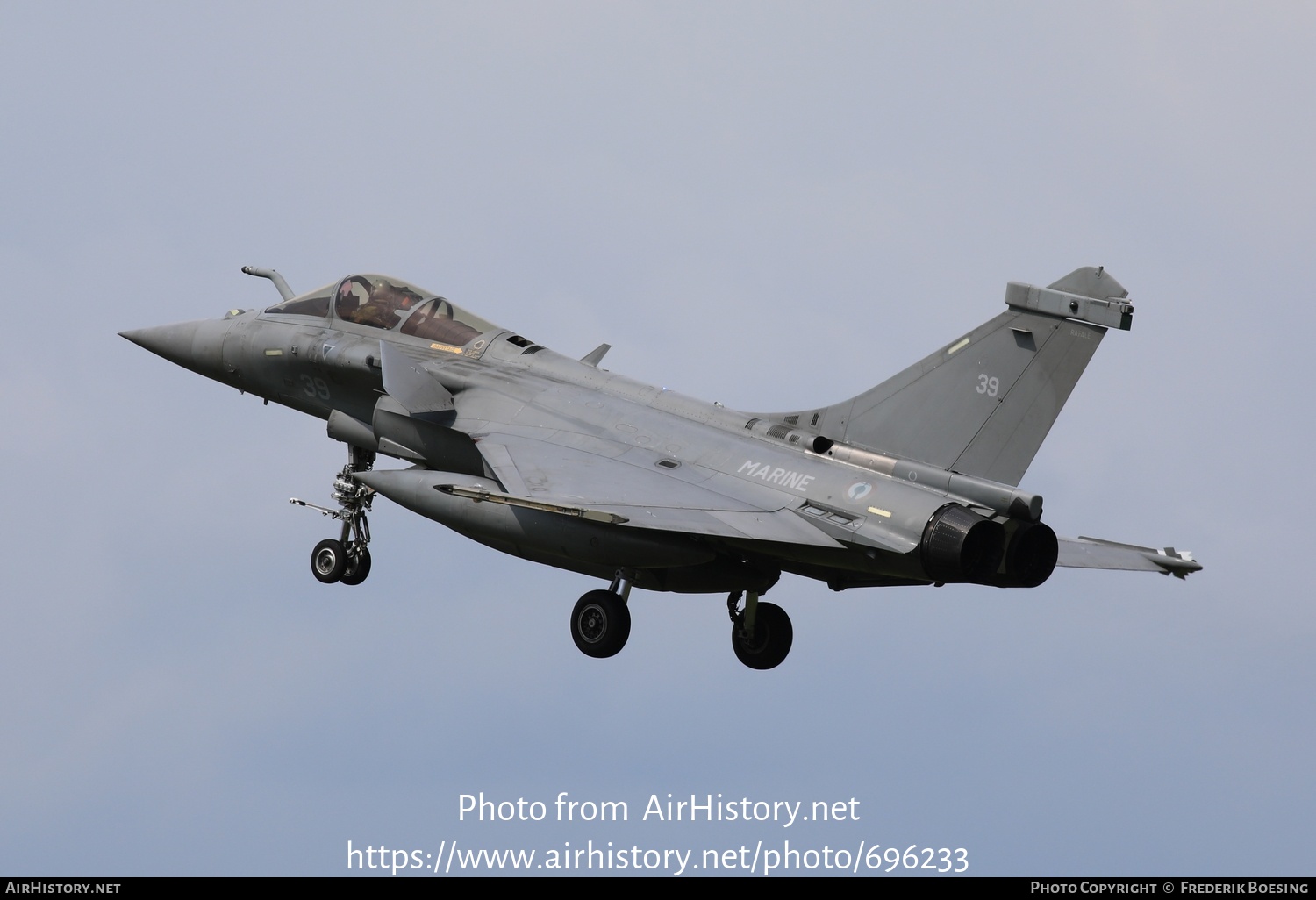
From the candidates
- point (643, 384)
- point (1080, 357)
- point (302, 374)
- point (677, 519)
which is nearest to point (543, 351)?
point (643, 384)

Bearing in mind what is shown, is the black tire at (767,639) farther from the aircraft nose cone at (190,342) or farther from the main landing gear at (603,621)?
the aircraft nose cone at (190,342)

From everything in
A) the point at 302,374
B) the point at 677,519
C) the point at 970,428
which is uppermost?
the point at 302,374

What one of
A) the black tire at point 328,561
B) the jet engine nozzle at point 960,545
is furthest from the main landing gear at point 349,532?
the jet engine nozzle at point 960,545

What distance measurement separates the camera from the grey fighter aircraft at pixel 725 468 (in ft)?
54.5

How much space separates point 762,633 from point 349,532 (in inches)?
188

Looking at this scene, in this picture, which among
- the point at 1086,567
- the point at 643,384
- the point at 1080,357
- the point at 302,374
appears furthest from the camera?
the point at 302,374

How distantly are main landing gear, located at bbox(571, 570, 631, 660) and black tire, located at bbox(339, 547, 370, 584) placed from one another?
11.5ft

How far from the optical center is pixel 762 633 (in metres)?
18.9

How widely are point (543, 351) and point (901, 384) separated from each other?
15.2ft

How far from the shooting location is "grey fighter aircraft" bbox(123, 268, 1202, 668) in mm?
16609

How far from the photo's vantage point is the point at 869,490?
55.5 ft

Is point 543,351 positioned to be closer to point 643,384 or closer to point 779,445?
point 643,384

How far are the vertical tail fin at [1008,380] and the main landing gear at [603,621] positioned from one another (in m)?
2.85

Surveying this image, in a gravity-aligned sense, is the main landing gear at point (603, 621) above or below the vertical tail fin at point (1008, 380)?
below
